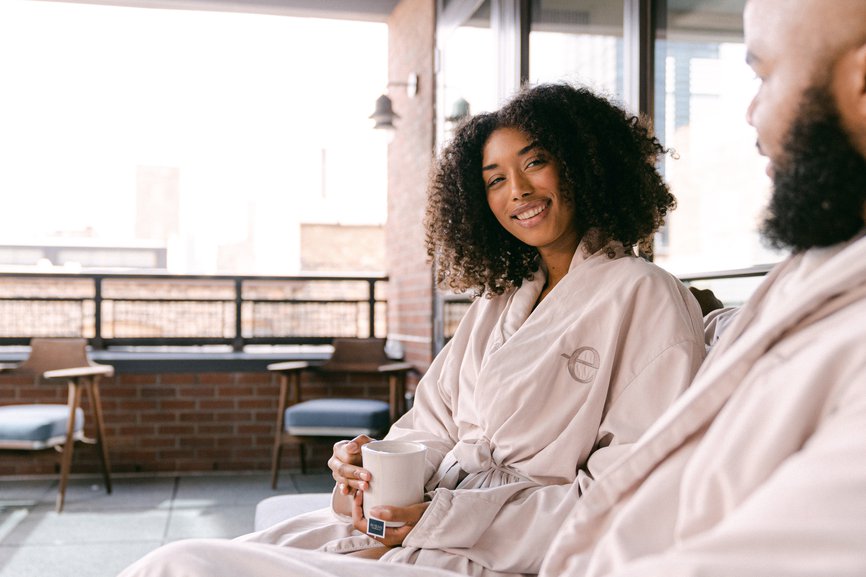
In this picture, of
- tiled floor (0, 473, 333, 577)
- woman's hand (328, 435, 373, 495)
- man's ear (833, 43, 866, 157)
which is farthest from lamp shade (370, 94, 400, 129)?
man's ear (833, 43, 866, 157)

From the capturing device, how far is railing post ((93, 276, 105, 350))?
5.26 m

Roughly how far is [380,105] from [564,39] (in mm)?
2126

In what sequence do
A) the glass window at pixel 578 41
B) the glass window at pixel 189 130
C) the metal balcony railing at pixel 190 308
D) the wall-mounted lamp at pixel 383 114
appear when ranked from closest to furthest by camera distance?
the glass window at pixel 578 41, the wall-mounted lamp at pixel 383 114, the metal balcony railing at pixel 190 308, the glass window at pixel 189 130

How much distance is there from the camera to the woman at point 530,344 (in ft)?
4.07

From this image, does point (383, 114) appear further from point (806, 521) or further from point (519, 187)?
point (806, 521)

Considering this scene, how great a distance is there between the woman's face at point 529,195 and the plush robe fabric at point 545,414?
0.42 feet

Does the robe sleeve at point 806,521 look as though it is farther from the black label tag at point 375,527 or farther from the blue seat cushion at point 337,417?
the blue seat cushion at point 337,417

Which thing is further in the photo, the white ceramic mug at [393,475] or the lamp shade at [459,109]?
the lamp shade at [459,109]

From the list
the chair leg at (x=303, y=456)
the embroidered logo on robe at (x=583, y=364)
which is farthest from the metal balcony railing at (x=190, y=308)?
the embroidered logo on robe at (x=583, y=364)

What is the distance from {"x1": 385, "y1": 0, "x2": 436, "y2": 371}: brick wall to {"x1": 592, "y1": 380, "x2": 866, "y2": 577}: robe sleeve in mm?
4122

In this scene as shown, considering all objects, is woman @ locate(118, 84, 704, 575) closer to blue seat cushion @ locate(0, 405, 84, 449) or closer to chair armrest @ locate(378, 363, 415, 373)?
chair armrest @ locate(378, 363, 415, 373)

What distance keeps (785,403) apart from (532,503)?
27.8 inches

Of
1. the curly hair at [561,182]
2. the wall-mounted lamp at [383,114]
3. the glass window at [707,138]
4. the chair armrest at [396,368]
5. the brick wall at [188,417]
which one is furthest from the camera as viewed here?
the wall-mounted lamp at [383,114]

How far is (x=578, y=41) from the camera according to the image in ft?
9.73
